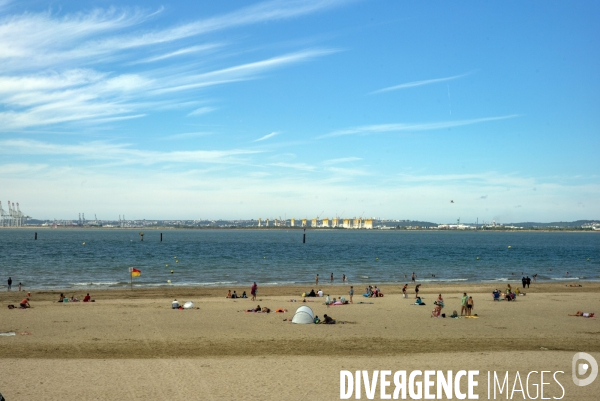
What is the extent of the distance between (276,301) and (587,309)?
17.9 m

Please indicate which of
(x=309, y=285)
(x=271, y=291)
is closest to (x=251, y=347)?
(x=271, y=291)

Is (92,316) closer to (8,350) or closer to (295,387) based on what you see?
(8,350)

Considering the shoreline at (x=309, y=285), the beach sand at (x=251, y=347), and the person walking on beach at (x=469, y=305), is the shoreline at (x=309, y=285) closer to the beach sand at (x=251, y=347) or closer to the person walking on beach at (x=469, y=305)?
the beach sand at (x=251, y=347)

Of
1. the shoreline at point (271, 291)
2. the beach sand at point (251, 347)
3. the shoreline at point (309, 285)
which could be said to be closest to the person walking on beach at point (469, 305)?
the beach sand at point (251, 347)

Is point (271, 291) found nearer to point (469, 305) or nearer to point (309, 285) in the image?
point (309, 285)

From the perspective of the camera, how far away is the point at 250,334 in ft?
70.5

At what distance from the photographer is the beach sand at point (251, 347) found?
45.7 feet

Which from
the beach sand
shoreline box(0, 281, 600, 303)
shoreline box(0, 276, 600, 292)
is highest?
the beach sand

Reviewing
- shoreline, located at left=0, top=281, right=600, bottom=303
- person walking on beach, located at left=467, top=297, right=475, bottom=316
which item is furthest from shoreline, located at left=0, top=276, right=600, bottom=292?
person walking on beach, located at left=467, top=297, right=475, bottom=316

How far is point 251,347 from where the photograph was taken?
62.3 ft

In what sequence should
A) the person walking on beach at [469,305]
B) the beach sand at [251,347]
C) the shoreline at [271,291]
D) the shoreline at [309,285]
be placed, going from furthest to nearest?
1. the shoreline at [309,285]
2. the shoreline at [271,291]
3. the person walking on beach at [469,305]
4. the beach sand at [251,347]

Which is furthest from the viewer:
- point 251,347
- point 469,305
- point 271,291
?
point 271,291

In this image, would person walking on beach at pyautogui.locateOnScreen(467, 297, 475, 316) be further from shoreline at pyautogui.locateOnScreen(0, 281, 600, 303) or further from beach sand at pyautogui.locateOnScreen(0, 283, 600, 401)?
shoreline at pyautogui.locateOnScreen(0, 281, 600, 303)

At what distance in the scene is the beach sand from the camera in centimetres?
1394
